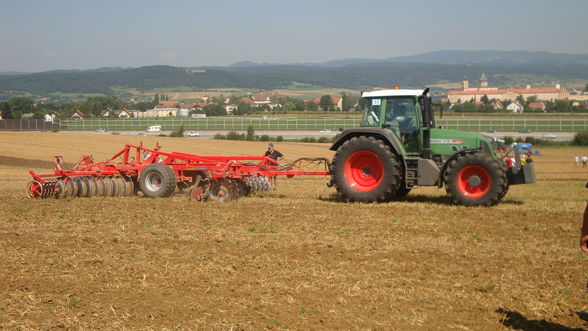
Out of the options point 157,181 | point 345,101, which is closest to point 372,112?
point 157,181

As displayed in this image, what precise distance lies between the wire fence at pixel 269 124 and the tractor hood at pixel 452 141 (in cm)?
4655

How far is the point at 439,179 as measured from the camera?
1225 cm

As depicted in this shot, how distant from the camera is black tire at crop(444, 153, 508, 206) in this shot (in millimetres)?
11812

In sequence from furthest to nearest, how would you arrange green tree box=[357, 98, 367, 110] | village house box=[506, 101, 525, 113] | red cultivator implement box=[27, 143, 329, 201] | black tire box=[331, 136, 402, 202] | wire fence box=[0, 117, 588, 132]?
village house box=[506, 101, 525, 113], wire fence box=[0, 117, 588, 132], red cultivator implement box=[27, 143, 329, 201], green tree box=[357, 98, 367, 110], black tire box=[331, 136, 402, 202]

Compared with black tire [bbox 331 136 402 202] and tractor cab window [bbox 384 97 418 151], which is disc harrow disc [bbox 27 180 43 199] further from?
tractor cab window [bbox 384 97 418 151]

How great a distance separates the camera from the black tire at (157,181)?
1441 cm

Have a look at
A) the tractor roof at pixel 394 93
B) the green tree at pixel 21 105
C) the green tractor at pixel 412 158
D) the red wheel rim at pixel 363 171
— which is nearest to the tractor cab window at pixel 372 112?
the green tractor at pixel 412 158

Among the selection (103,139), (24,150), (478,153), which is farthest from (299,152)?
(478,153)

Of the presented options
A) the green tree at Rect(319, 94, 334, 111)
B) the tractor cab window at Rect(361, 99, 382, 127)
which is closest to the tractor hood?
the tractor cab window at Rect(361, 99, 382, 127)

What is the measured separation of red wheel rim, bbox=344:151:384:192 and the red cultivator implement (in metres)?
1.10

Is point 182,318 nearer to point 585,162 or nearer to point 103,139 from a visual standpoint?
point 585,162

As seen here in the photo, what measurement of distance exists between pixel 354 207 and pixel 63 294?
662 cm

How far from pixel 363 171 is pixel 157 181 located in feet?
15.7

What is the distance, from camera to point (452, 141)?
12.5 m
